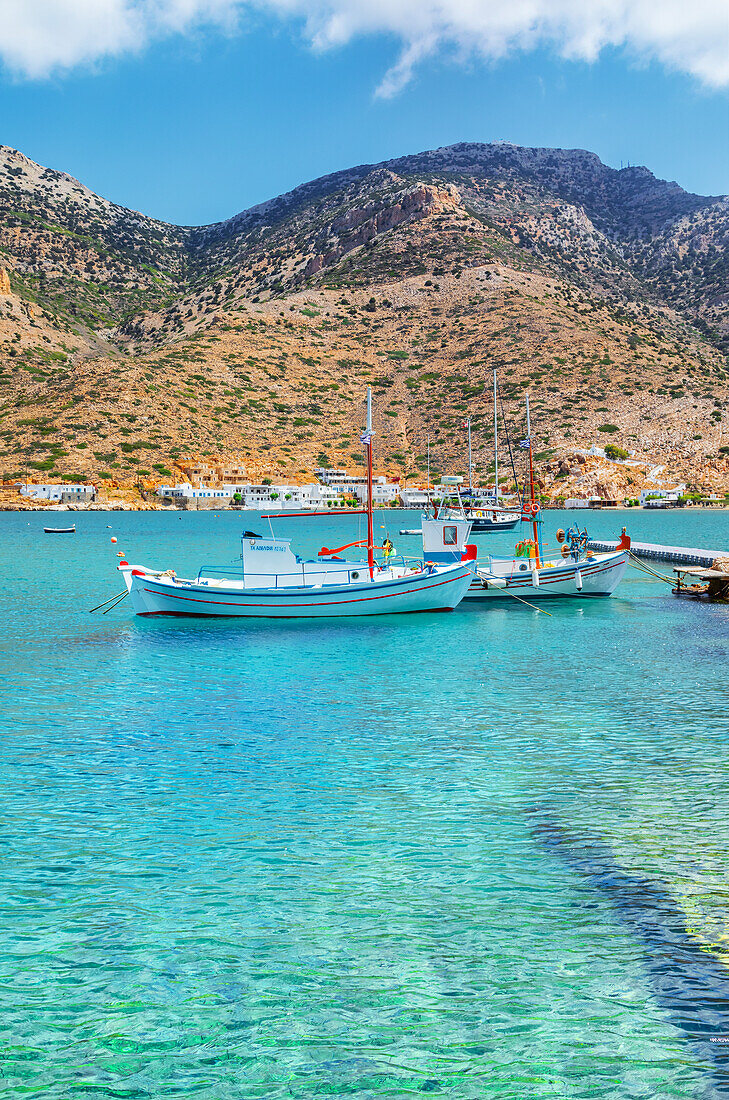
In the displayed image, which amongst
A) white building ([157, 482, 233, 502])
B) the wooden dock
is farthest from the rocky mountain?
the wooden dock

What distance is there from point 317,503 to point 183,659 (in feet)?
294

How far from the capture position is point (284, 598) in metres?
26.5

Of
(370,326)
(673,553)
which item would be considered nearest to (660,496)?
(370,326)

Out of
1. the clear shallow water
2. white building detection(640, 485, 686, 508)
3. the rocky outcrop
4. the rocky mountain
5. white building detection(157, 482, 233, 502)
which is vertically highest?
the rocky outcrop

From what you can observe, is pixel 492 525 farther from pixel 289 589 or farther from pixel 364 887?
pixel 364 887

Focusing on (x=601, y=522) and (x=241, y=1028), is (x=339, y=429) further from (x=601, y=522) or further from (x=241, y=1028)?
(x=241, y=1028)

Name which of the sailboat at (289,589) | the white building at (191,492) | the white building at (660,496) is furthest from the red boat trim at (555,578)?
the white building at (191,492)

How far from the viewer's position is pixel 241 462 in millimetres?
122688

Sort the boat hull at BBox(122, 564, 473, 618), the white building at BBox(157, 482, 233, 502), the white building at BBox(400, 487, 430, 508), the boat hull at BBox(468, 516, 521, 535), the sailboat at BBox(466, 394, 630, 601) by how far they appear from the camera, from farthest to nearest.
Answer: the white building at BBox(157, 482, 233, 502) → the white building at BBox(400, 487, 430, 508) → the boat hull at BBox(468, 516, 521, 535) → the sailboat at BBox(466, 394, 630, 601) → the boat hull at BBox(122, 564, 473, 618)

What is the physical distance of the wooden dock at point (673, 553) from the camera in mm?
40750

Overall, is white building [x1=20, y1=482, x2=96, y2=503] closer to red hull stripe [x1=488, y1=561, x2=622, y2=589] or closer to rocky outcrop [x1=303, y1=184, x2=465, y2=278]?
rocky outcrop [x1=303, y1=184, x2=465, y2=278]

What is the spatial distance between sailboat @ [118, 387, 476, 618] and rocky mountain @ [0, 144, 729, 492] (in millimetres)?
90740

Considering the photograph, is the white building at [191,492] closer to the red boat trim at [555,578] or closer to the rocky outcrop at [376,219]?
the rocky outcrop at [376,219]

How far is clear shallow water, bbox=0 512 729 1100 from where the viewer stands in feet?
19.2
